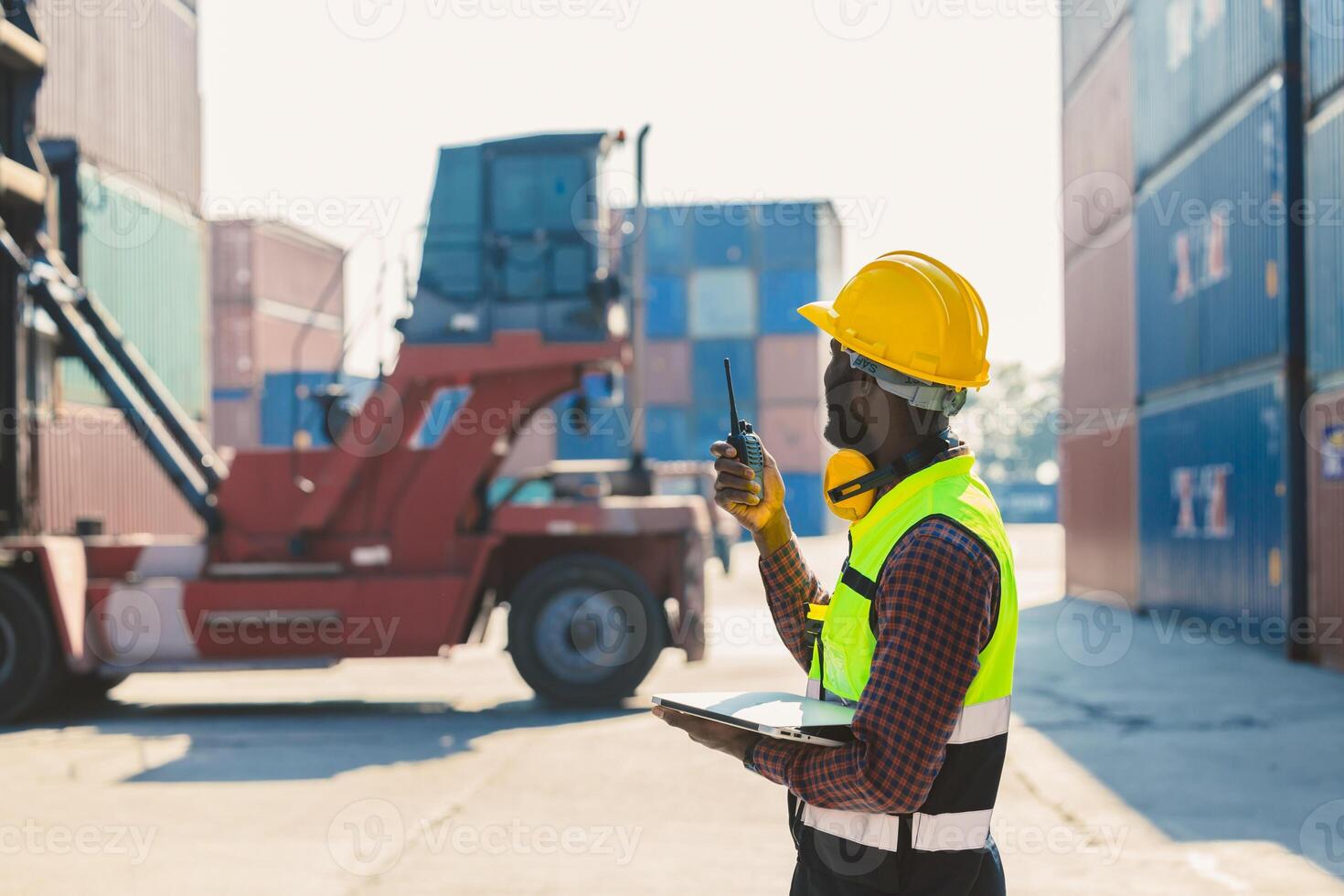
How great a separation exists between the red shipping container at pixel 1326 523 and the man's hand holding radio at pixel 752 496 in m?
11.0

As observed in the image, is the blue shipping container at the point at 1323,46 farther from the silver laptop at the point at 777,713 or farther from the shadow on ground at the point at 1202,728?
the silver laptop at the point at 777,713

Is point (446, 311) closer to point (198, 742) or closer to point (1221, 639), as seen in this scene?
point (198, 742)

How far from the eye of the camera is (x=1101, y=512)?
20.4 meters

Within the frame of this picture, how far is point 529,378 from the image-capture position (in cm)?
1009

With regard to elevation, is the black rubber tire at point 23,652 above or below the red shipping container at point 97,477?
below

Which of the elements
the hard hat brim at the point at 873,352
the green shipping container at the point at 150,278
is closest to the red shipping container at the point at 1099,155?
the green shipping container at the point at 150,278

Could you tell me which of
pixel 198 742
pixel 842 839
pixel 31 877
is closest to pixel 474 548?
pixel 198 742

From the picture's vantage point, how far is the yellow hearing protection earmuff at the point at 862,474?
6.91ft

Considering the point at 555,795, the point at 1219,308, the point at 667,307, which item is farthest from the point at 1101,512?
the point at 667,307

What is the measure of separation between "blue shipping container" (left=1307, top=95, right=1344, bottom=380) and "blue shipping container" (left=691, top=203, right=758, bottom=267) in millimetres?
30659

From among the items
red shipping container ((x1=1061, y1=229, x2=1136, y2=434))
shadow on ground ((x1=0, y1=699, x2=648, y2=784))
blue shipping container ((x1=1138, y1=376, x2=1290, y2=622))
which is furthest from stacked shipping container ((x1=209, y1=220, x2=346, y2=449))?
shadow on ground ((x1=0, y1=699, x2=648, y2=784))

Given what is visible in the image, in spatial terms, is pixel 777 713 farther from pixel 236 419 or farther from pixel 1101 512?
pixel 236 419

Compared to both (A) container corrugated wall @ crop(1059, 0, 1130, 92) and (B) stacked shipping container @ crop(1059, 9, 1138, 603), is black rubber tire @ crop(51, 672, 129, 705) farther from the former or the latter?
(A) container corrugated wall @ crop(1059, 0, 1130, 92)

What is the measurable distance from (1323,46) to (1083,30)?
10.1 meters
